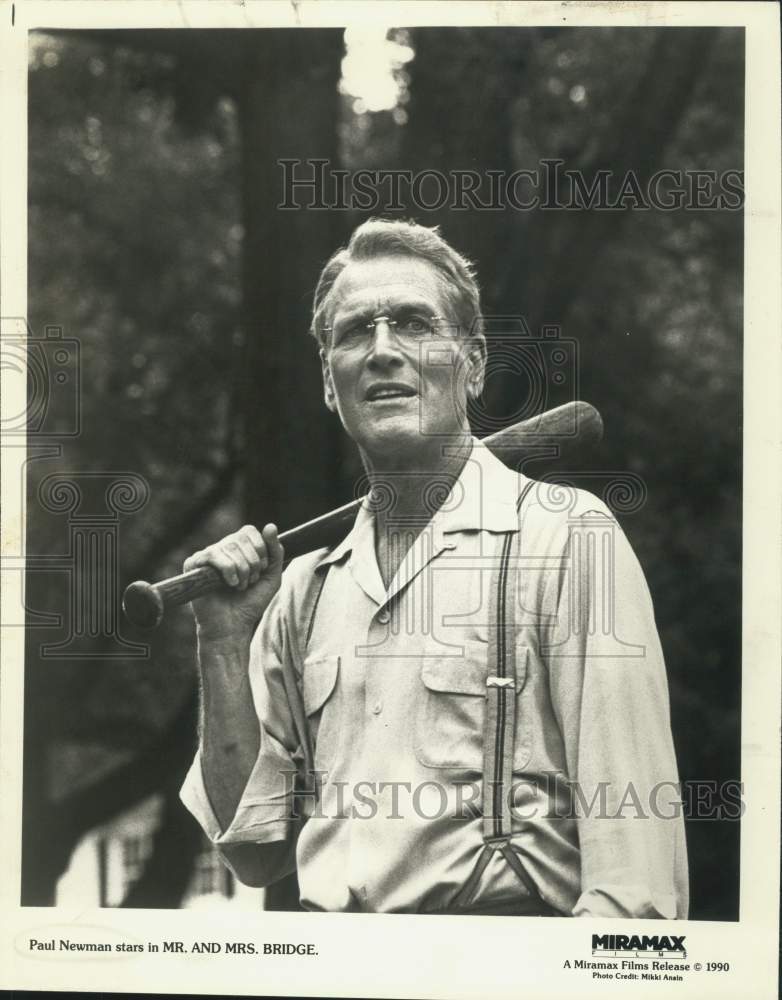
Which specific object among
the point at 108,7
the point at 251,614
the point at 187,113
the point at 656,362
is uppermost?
the point at 108,7

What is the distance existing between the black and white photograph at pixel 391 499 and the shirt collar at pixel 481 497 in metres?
0.01

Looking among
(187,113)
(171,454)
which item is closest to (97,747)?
(171,454)

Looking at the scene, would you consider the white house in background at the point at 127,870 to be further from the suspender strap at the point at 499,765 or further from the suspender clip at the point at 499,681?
the suspender clip at the point at 499,681

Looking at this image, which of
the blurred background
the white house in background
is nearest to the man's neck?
the blurred background

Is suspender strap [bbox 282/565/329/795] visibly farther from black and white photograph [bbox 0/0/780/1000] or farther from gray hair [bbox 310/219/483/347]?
gray hair [bbox 310/219/483/347]

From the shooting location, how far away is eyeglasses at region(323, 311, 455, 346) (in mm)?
4887

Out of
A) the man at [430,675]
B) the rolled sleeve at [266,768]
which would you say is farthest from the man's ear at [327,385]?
the rolled sleeve at [266,768]

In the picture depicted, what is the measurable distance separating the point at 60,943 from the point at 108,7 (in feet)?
11.4

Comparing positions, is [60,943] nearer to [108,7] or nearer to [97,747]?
[97,747]

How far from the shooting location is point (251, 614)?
4.95 m

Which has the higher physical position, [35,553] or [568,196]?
[568,196]

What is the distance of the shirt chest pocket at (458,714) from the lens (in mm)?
4684

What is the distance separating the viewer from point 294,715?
193 inches

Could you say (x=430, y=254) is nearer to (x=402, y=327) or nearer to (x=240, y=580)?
(x=402, y=327)
